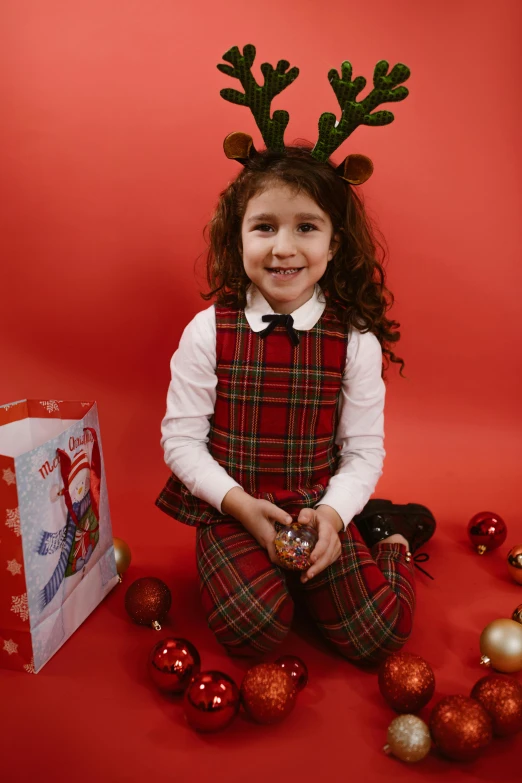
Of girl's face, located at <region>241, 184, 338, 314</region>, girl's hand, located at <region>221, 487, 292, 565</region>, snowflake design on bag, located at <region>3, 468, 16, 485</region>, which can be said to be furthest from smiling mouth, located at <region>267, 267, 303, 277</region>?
snowflake design on bag, located at <region>3, 468, 16, 485</region>

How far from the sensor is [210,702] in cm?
104

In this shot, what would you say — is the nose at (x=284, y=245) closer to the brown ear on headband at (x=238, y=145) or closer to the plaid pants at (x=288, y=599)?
the brown ear on headband at (x=238, y=145)

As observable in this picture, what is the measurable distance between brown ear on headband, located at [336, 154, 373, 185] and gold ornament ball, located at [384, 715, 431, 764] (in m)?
0.93

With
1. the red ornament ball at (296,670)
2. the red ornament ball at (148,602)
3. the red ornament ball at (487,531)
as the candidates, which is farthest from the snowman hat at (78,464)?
the red ornament ball at (487,531)

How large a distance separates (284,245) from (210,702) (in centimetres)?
78

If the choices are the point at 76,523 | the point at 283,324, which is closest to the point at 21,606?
the point at 76,523

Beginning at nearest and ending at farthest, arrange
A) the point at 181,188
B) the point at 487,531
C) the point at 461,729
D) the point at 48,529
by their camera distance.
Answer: the point at 461,729 → the point at 48,529 → the point at 487,531 → the point at 181,188

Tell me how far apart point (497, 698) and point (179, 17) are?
1703mm

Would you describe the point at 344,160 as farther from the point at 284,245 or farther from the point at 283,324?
the point at 283,324

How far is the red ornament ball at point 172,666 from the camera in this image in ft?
3.70

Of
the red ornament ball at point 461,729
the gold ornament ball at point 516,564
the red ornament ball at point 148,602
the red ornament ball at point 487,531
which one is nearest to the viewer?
the red ornament ball at point 461,729

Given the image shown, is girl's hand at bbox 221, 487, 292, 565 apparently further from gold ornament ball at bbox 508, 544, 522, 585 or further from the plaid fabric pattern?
gold ornament ball at bbox 508, 544, 522, 585

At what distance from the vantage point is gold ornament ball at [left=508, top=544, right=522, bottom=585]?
1.50 m

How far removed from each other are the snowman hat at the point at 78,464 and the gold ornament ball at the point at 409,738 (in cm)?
67
